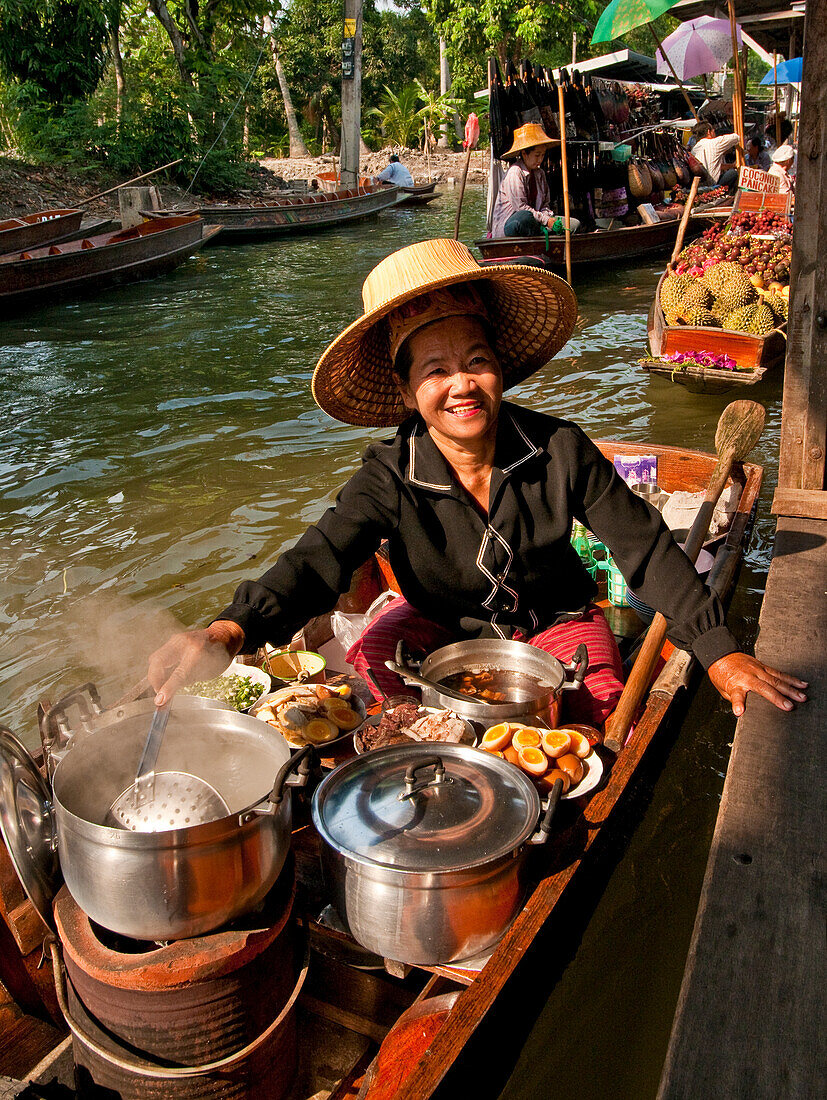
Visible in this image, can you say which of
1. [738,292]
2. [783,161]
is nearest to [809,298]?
[738,292]

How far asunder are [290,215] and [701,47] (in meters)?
8.93

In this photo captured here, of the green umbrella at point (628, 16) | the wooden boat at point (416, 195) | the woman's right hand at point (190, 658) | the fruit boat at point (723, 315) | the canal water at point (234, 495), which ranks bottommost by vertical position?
the canal water at point (234, 495)

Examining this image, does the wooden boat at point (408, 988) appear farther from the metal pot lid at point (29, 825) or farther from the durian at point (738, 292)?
the durian at point (738, 292)

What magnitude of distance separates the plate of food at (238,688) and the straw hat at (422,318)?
889 mm

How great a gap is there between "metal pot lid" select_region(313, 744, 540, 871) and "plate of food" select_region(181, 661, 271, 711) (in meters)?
0.79

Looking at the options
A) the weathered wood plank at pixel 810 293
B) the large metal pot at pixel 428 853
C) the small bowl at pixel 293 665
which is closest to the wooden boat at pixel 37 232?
the small bowl at pixel 293 665

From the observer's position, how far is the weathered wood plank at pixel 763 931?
128 cm

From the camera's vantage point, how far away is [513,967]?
1.48 meters

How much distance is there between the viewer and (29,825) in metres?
1.55

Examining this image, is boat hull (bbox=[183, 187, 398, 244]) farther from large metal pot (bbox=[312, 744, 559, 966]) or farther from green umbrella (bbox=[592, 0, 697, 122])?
large metal pot (bbox=[312, 744, 559, 966])

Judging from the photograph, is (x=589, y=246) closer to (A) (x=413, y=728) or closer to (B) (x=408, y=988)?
(A) (x=413, y=728)

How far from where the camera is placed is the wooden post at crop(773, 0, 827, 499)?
281cm

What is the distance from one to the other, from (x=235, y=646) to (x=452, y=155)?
1446 inches

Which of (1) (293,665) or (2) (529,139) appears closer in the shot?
(1) (293,665)
